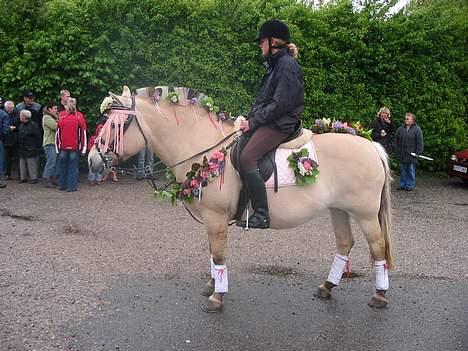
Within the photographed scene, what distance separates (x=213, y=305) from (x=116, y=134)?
1.91 m

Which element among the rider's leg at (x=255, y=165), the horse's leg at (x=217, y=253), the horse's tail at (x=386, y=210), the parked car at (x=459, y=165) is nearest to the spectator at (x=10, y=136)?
the horse's leg at (x=217, y=253)

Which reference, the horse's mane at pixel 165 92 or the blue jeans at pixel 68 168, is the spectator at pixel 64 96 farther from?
the horse's mane at pixel 165 92

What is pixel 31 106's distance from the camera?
11469 mm

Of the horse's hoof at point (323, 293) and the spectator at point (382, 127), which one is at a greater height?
the spectator at point (382, 127)

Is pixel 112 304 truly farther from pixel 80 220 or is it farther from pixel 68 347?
pixel 80 220

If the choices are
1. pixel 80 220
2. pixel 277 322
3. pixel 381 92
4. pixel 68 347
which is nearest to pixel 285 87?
pixel 277 322

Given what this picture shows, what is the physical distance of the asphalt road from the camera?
14.8ft

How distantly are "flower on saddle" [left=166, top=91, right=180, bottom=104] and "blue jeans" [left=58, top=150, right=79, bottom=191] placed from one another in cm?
646

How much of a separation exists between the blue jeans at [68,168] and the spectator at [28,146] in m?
0.85

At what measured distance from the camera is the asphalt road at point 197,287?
4.52m

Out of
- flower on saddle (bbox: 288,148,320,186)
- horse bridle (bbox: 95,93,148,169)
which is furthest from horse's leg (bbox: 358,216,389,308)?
horse bridle (bbox: 95,93,148,169)

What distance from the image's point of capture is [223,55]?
12.1 meters

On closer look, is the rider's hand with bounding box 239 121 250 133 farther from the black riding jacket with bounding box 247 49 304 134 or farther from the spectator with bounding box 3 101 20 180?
the spectator with bounding box 3 101 20 180

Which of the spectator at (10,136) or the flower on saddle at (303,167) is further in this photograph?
the spectator at (10,136)
